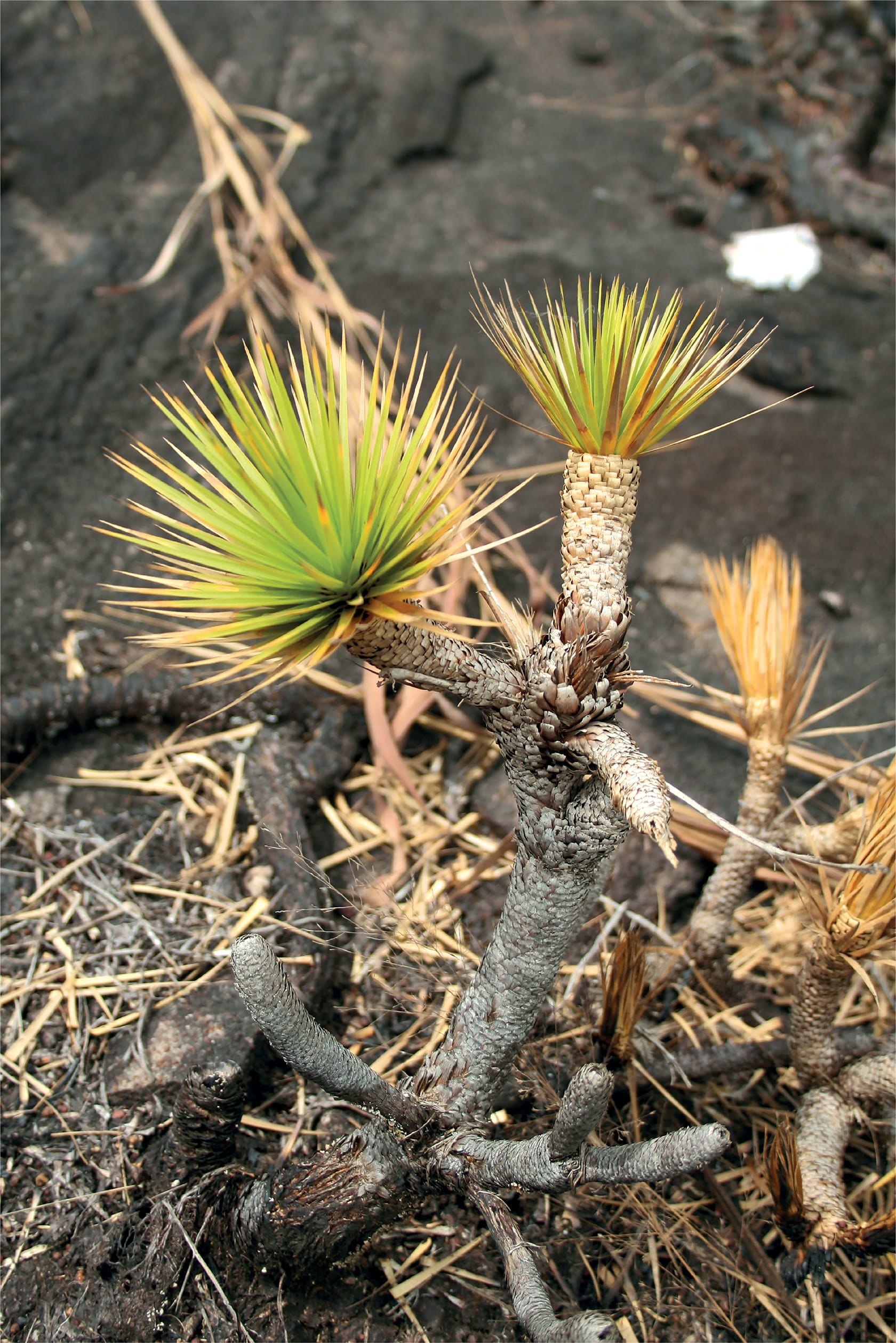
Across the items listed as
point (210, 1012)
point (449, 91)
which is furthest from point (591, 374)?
point (449, 91)

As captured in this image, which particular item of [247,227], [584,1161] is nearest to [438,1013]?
[584,1161]

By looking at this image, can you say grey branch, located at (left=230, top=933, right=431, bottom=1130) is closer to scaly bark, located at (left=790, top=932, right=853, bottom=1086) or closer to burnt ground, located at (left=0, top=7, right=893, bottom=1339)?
scaly bark, located at (left=790, top=932, right=853, bottom=1086)

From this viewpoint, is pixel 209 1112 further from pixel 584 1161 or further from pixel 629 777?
pixel 629 777

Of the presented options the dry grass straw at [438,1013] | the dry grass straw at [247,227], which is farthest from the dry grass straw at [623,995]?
the dry grass straw at [247,227]

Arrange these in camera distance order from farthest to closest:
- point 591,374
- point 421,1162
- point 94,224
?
point 94,224
point 421,1162
point 591,374

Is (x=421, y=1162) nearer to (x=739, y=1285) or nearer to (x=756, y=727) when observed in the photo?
(x=739, y=1285)

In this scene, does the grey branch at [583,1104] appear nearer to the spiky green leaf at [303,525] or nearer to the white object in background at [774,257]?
the spiky green leaf at [303,525]

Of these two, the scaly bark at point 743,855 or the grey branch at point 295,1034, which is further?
the scaly bark at point 743,855
